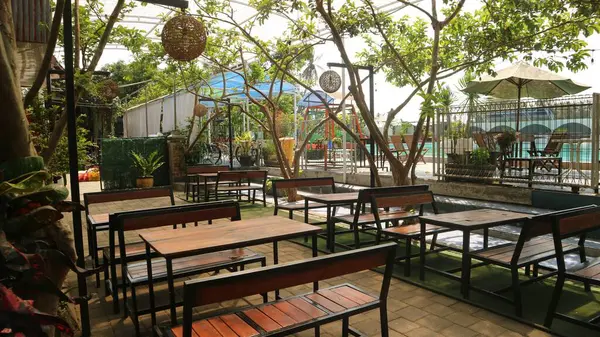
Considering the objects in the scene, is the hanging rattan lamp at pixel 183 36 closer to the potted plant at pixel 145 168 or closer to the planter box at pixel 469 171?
the planter box at pixel 469 171

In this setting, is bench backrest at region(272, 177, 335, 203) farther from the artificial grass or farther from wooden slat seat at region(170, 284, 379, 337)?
wooden slat seat at region(170, 284, 379, 337)

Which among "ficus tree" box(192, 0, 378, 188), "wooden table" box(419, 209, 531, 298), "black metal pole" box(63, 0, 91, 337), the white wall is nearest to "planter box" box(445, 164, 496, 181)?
"ficus tree" box(192, 0, 378, 188)

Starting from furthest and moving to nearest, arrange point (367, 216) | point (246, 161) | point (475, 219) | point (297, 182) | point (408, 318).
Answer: point (246, 161), point (297, 182), point (367, 216), point (475, 219), point (408, 318)

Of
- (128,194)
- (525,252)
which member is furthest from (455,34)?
(128,194)

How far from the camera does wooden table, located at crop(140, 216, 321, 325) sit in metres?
2.68

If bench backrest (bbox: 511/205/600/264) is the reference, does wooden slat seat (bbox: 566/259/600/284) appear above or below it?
below

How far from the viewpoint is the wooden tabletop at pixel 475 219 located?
356cm

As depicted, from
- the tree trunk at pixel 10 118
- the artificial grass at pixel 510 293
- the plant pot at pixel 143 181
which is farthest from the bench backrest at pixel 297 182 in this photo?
the plant pot at pixel 143 181

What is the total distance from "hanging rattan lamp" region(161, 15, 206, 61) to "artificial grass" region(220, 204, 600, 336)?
3209mm

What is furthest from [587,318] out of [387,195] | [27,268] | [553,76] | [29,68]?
[29,68]

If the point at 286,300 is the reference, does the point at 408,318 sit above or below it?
below

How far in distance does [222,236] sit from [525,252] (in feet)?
7.34

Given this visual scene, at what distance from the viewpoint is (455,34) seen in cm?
639

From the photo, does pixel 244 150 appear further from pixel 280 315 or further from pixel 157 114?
pixel 280 315
